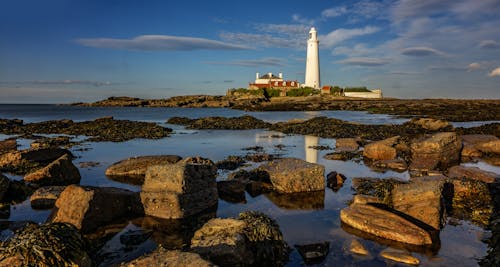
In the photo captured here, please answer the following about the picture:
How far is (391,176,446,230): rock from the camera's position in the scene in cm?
757

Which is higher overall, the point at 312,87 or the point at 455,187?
the point at 312,87

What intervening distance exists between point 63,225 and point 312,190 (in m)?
6.75

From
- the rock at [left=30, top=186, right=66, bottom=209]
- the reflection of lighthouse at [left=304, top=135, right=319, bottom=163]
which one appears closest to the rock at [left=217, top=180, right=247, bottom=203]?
the rock at [left=30, top=186, right=66, bottom=209]

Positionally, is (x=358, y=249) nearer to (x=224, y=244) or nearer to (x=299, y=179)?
(x=224, y=244)

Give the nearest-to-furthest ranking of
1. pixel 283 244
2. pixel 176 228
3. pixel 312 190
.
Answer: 1. pixel 283 244
2. pixel 176 228
3. pixel 312 190

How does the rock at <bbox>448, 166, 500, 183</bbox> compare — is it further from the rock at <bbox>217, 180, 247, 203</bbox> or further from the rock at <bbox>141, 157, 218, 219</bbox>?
the rock at <bbox>141, 157, 218, 219</bbox>

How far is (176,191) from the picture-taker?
8359 mm

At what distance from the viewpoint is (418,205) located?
25.8ft

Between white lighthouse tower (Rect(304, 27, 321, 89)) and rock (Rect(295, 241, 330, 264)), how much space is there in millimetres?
87606

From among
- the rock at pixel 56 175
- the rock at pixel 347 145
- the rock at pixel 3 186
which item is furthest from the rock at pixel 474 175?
the rock at pixel 3 186

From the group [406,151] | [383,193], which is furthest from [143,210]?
[406,151]

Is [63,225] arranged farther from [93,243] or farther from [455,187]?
[455,187]

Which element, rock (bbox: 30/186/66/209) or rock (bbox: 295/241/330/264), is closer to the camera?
rock (bbox: 295/241/330/264)

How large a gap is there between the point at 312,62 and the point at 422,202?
8827 cm
